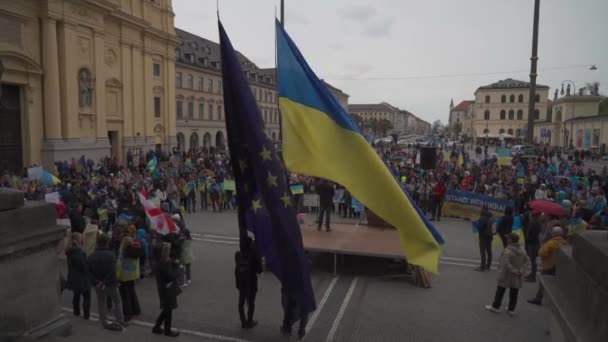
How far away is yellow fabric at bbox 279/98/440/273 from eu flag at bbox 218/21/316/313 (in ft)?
2.86

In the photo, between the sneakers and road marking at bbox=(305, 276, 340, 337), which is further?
the sneakers

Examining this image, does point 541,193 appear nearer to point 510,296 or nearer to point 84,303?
point 510,296

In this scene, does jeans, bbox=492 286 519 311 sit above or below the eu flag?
below

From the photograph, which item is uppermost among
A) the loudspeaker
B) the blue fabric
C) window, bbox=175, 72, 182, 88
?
window, bbox=175, 72, 182, 88

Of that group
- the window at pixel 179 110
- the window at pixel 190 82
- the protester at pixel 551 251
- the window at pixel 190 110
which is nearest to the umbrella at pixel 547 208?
the protester at pixel 551 251

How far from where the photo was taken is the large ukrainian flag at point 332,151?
6859 mm

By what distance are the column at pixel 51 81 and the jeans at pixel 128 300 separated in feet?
77.8

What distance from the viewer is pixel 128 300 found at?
7.53 metres

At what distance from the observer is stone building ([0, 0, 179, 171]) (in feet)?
82.2

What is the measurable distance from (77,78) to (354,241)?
83.4 feet

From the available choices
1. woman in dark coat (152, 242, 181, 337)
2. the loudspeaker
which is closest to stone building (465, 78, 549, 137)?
the loudspeaker

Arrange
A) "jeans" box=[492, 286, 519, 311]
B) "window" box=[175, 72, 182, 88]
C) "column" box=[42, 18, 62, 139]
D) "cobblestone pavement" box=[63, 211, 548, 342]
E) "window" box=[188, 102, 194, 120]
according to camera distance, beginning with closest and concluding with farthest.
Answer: "cobblestone pavement" box=[63, 211, 548, 342] → "jeans" box=[492, 286, 519, 311] → "column" box=[42, 18, 62, 139] → "window" box=[175, 72, 182, 88] → "window" box=[188, 102, 194, 120]

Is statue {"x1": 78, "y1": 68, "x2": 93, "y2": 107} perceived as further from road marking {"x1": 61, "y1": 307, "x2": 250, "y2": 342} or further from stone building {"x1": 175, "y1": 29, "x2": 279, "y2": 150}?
road marking {"x1": 61, "y1": 307, "x2": 250, "y2": 342}

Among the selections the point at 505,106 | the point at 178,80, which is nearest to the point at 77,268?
the point at 178,80
